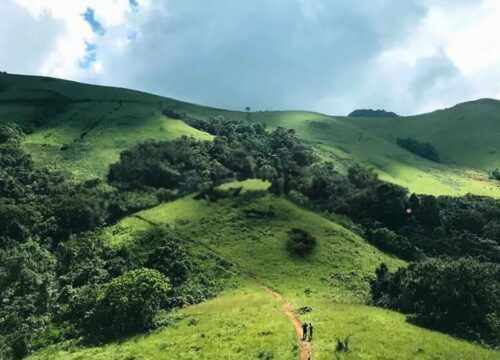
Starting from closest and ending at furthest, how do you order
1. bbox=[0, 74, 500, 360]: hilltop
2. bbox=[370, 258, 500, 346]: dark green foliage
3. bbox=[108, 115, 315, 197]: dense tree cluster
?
bbox=[0, 74, 500, 360]: hilltop
bbox=[370, 258, 500, 346]: dark green foliage
bbox=[108, 115, 315, 197]: dense tree cluster

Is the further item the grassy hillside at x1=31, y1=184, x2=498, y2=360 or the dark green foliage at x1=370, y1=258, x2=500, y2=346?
the dark green foliage at x1=370, y1=258, x2=500, y2=346

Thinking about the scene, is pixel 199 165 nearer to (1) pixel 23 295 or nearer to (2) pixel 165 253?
(2) pixel 165 253

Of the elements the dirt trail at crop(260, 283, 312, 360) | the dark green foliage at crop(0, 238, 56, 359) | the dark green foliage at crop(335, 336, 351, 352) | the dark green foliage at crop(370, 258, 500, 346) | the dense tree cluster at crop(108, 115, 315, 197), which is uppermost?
the dense tree cluster at crop(108, 115, 315, 197)

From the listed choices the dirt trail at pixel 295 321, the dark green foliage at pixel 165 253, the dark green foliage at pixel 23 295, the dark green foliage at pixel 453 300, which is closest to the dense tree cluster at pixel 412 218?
the dark green foliage at pixel 453 300

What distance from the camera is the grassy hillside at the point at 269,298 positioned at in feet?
201

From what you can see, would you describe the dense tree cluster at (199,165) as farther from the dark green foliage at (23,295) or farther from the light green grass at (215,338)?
the light green grass at (215,338)

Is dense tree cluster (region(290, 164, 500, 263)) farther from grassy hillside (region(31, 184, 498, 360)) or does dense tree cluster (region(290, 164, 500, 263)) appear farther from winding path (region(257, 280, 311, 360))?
winding path (region(257, 280, 311, 360))

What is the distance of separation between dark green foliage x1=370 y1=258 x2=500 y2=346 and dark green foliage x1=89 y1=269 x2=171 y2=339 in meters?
30.7

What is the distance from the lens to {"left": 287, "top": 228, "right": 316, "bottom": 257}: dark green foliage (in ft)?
318

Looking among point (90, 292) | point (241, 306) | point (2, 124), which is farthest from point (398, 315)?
point (2, 124)

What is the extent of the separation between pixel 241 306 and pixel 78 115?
437 feet

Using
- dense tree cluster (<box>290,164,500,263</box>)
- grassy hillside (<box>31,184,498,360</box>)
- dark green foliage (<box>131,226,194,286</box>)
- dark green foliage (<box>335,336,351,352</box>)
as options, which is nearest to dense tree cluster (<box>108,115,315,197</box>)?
dense tree cluster (<box>290,164,500,263</box>)

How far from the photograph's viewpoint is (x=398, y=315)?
73.8 metres

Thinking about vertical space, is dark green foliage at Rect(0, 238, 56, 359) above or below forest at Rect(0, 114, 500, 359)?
below
